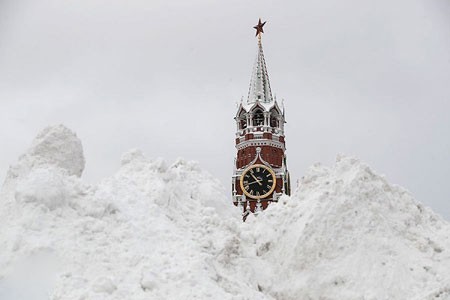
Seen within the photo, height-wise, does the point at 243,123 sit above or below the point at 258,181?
above

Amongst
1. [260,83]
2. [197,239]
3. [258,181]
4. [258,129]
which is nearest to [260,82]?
[260,83]

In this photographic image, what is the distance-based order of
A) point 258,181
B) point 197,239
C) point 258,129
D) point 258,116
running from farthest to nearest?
point 258,116 → point 258,129 → point 258,181 → point 197,239

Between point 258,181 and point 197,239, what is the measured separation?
34858mm

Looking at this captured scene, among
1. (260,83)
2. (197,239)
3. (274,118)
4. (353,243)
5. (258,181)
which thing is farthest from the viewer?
(260,83)

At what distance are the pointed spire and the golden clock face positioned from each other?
7.09 metres

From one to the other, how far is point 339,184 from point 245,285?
160 inches

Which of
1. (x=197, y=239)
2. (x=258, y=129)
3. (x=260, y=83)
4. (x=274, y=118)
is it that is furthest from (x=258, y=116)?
(x=197, y=239)

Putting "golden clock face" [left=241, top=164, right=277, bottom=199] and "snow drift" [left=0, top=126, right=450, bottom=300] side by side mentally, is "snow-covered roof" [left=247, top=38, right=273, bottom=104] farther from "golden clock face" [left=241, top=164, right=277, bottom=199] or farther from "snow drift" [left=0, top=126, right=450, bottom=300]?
"snow drift" [left=0, top=126, right=450, bottom=300]

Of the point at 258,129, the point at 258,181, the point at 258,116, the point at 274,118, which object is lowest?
the point at 258,181

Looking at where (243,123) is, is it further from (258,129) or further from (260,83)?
(260,83)

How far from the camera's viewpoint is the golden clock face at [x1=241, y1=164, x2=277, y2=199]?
4938cm

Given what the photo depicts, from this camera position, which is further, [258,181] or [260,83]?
[260,83]

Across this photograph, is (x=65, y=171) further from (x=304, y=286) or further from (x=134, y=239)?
(x=304, y=286)

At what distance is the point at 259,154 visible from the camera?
166 ft
